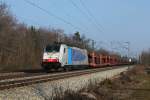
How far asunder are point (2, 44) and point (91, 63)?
19.2 meters

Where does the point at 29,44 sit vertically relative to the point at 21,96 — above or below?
above

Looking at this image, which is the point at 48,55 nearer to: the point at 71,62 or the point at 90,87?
the point at 71,62

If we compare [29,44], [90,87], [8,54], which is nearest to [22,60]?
[8,54]

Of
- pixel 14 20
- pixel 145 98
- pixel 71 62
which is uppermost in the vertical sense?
pixel 14 20

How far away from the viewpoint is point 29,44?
75250 mm

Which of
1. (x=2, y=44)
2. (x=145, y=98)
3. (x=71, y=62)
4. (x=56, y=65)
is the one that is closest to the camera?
(x=145, y=98)

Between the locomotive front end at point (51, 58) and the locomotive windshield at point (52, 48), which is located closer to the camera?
the locomotive front end at point (51, 58)

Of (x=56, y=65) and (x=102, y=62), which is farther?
(x=102, y=62)

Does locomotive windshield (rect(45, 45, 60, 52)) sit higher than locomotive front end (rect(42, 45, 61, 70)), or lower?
higher

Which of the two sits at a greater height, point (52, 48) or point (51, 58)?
point (52, 48)

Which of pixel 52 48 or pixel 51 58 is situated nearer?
pixel 51 58

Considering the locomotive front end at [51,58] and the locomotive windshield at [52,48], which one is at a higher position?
the locomotive windshield at [52,48]

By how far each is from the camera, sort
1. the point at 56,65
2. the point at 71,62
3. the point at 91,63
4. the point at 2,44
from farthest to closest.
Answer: the point at 91,63 < the point at 2,44 < the point at 71,62 < the point at 56,65

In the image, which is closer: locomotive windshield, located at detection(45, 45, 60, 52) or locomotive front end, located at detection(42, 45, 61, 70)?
locomotive front end, located at detection(42, 45, 61, 70)
